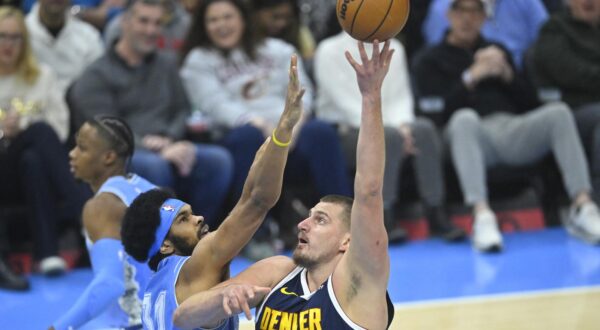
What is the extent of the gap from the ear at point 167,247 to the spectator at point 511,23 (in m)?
5.50

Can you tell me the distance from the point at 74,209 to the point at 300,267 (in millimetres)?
3783

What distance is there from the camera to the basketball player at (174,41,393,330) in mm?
3750

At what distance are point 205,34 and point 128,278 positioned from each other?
12.2 feet

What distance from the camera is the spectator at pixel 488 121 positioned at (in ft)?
26.8

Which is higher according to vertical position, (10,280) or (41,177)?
(41,177)

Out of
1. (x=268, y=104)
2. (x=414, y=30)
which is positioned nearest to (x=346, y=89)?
(x=268, y=104)

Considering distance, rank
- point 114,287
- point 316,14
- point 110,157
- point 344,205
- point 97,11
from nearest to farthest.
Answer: point 344,205
point 114,287
point 110,157
point 97,11
point 316,14

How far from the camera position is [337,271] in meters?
4.07

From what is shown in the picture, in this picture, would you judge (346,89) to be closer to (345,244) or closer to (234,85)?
(234,85)

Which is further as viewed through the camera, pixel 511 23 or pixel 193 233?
pixel 511 23

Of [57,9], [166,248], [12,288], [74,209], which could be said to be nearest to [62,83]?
[57,9]

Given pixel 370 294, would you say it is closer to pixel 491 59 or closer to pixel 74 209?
pixel 74 209

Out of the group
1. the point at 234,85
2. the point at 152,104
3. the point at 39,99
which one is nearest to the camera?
the point at 39,99

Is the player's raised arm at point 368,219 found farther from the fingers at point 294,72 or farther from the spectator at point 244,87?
the spectator at point 244,87
